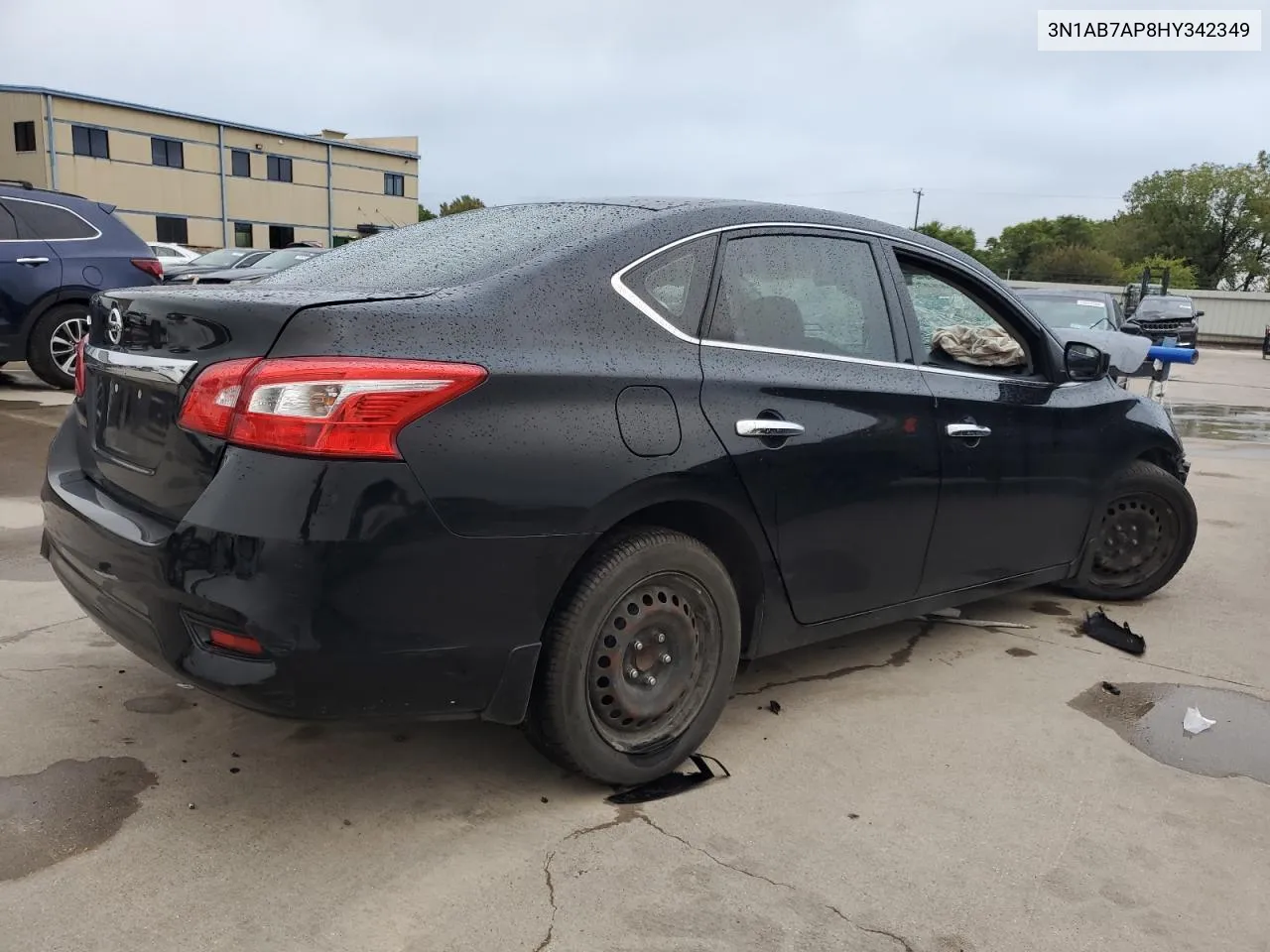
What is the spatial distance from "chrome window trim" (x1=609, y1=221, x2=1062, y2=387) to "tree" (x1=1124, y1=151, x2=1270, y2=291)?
252ft

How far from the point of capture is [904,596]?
3.79 metres

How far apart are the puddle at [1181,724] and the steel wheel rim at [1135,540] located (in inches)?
41.9

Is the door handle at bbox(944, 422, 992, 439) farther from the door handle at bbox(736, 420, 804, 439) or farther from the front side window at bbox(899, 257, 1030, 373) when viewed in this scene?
the door handle at bbox(736, 420, 804, 439)

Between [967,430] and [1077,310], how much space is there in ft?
28.8

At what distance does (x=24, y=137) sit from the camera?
39469 mm

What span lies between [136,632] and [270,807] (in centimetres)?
61

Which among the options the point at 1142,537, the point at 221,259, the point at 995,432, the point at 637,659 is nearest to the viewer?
the point at 637,659

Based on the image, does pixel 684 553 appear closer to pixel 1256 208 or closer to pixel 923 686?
pixel 923 686

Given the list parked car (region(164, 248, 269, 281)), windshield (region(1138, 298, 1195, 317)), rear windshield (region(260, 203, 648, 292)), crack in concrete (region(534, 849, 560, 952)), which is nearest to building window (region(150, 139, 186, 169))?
parked car (region(164, 248, 269, 281))

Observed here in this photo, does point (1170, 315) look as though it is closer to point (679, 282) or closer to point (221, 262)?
point (221, 262)

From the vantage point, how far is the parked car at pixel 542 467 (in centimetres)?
244

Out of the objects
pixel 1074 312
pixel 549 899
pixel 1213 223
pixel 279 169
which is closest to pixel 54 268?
pixel 549 899

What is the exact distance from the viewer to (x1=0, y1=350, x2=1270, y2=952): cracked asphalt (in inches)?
96.6

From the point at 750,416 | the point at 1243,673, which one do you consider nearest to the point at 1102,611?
the point at 1243,673
